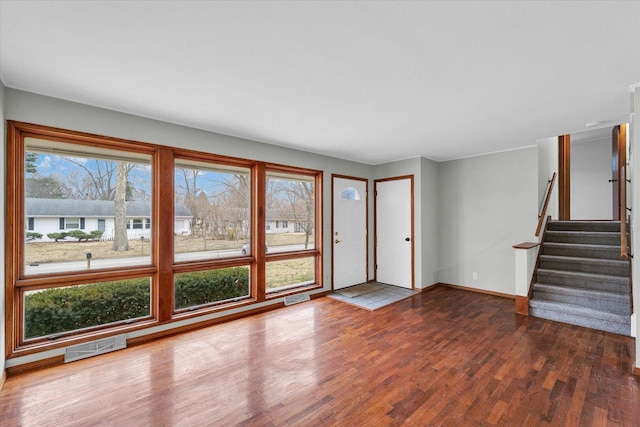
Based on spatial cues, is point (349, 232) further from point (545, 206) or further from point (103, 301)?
point (103, 301)

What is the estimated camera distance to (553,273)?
4.11m

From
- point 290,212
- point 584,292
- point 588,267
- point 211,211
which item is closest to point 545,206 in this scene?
point 588,267

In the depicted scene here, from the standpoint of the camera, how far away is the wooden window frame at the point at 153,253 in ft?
8.04

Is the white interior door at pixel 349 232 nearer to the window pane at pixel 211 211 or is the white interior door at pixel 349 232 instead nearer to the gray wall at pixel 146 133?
the gray wall at pixel 146 133

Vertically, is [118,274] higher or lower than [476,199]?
lower

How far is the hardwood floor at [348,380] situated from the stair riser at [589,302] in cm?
40

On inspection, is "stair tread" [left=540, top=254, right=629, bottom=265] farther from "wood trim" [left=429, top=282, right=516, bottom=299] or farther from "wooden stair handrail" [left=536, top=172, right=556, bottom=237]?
"wood trim" [left=429, top=282, right=516, bottom=299]

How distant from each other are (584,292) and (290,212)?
4.14m

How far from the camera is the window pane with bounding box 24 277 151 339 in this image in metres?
2.64

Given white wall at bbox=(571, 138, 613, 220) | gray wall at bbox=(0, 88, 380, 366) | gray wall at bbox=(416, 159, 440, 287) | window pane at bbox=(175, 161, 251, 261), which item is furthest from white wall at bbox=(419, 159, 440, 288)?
white wall at bbox=(571, 138, 613, 220)

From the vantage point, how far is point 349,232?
5379 millimetres

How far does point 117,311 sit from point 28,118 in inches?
79.3

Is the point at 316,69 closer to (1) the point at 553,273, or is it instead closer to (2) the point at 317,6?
(2) the point at 317,6

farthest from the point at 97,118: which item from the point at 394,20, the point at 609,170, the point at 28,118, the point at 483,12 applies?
the point at 609,170
